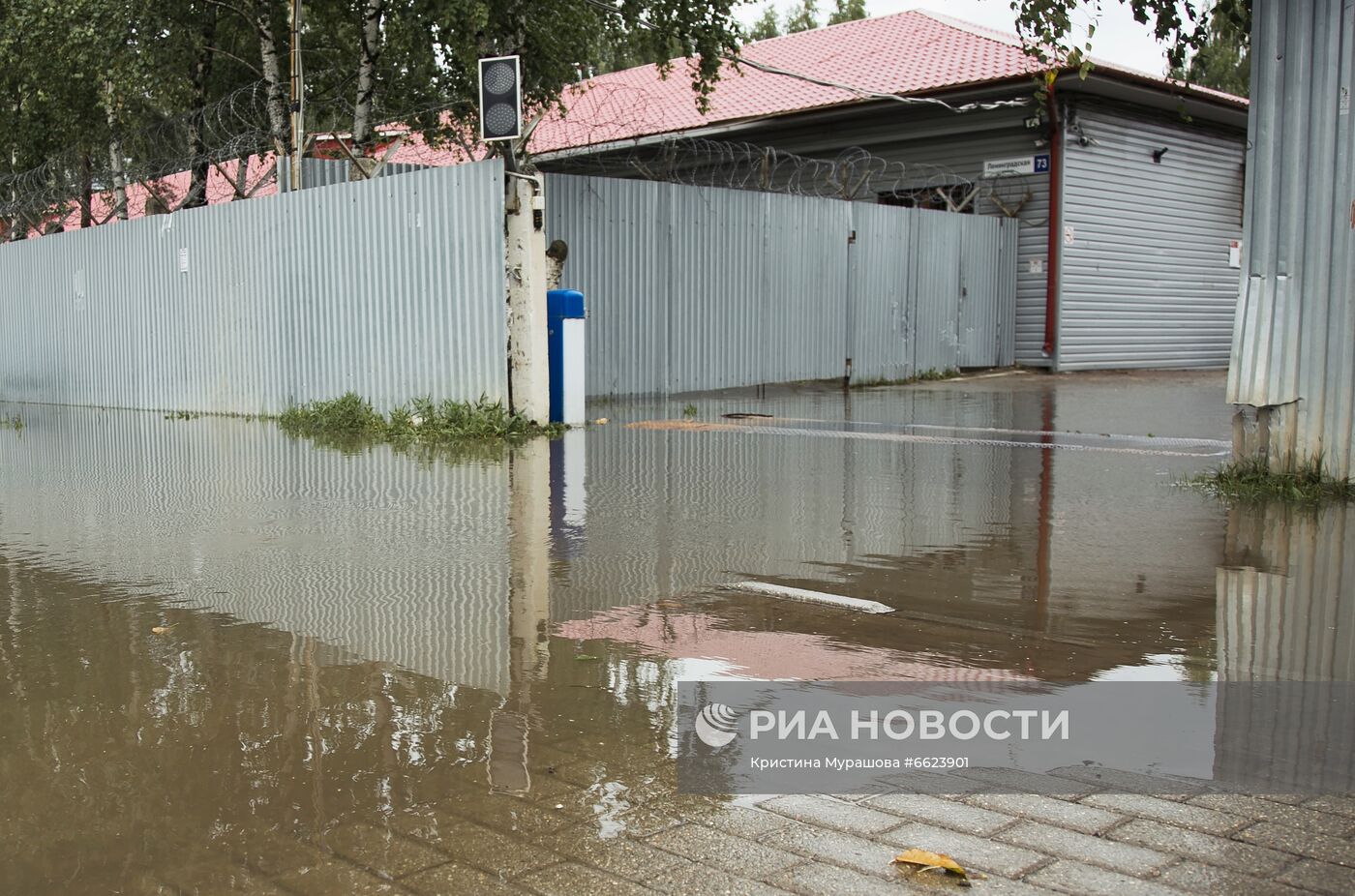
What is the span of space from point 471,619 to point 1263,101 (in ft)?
20.7

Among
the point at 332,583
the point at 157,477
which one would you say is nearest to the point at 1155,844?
the point at 332,583

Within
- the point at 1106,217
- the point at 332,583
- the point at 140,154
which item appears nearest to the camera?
the point at 332,583

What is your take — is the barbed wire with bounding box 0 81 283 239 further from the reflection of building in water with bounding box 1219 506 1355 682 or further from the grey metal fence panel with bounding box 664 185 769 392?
the reflection of building in water with bounding box 1219 506 1355 682

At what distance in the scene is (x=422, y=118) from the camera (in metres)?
21.5

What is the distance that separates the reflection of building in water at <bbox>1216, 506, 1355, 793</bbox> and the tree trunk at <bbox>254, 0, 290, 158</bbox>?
15.3m

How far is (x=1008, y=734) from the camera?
4027 millimetres

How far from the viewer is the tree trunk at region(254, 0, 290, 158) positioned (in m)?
19.5

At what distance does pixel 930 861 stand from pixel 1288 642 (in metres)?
2.70

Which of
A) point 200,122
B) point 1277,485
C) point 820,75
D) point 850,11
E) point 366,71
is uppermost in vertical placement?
point 850,11

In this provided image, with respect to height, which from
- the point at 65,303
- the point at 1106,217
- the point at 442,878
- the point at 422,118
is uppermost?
the point at 422,118

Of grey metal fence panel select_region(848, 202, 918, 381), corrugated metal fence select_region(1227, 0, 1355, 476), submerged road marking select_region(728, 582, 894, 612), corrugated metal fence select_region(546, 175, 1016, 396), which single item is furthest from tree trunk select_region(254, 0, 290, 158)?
submerged road marking select_region(728, 582, 894, 612)

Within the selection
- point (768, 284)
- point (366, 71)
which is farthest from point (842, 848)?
point (366, 71)

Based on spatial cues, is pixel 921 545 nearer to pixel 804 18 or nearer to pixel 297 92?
pixel 297 92

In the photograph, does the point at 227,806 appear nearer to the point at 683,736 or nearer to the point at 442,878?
the point at 442,878
